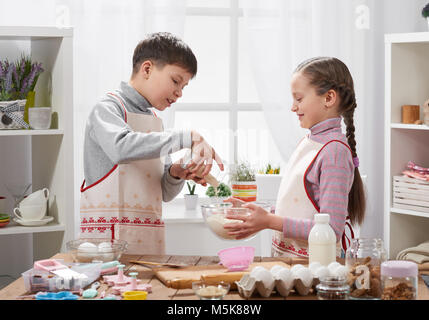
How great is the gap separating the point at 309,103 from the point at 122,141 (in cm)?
55

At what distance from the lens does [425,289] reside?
139cm

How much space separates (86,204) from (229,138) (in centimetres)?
149

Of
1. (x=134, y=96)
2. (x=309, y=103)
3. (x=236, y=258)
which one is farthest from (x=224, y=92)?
(x=236, y=258)

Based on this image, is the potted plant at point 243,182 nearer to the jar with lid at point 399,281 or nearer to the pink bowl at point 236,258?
the pink bowl at point 236,258

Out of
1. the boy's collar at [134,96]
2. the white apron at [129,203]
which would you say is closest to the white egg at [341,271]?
the white apron at [129,203]

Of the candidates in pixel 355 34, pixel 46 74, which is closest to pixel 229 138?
pixel 355 34

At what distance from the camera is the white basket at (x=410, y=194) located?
9.27 feet

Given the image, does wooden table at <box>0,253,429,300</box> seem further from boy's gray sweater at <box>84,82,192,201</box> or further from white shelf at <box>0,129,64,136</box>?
white shelf at <box>0,129,64,136</box>

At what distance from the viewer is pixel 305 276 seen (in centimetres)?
132

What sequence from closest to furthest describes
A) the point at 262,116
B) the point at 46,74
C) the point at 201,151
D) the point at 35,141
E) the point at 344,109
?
the point at 201,151, the point at 344,109, the point at 46,74, the point at 35,141, the point at 262,116

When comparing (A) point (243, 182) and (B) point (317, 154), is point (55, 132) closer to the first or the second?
(A) point (243, 182)

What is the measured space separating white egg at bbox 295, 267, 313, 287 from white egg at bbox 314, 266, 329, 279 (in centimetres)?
1

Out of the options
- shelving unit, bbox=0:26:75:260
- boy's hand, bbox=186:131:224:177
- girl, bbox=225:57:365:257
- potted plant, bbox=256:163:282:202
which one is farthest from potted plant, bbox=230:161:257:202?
boy's hand, bbox=186:131:224:177
